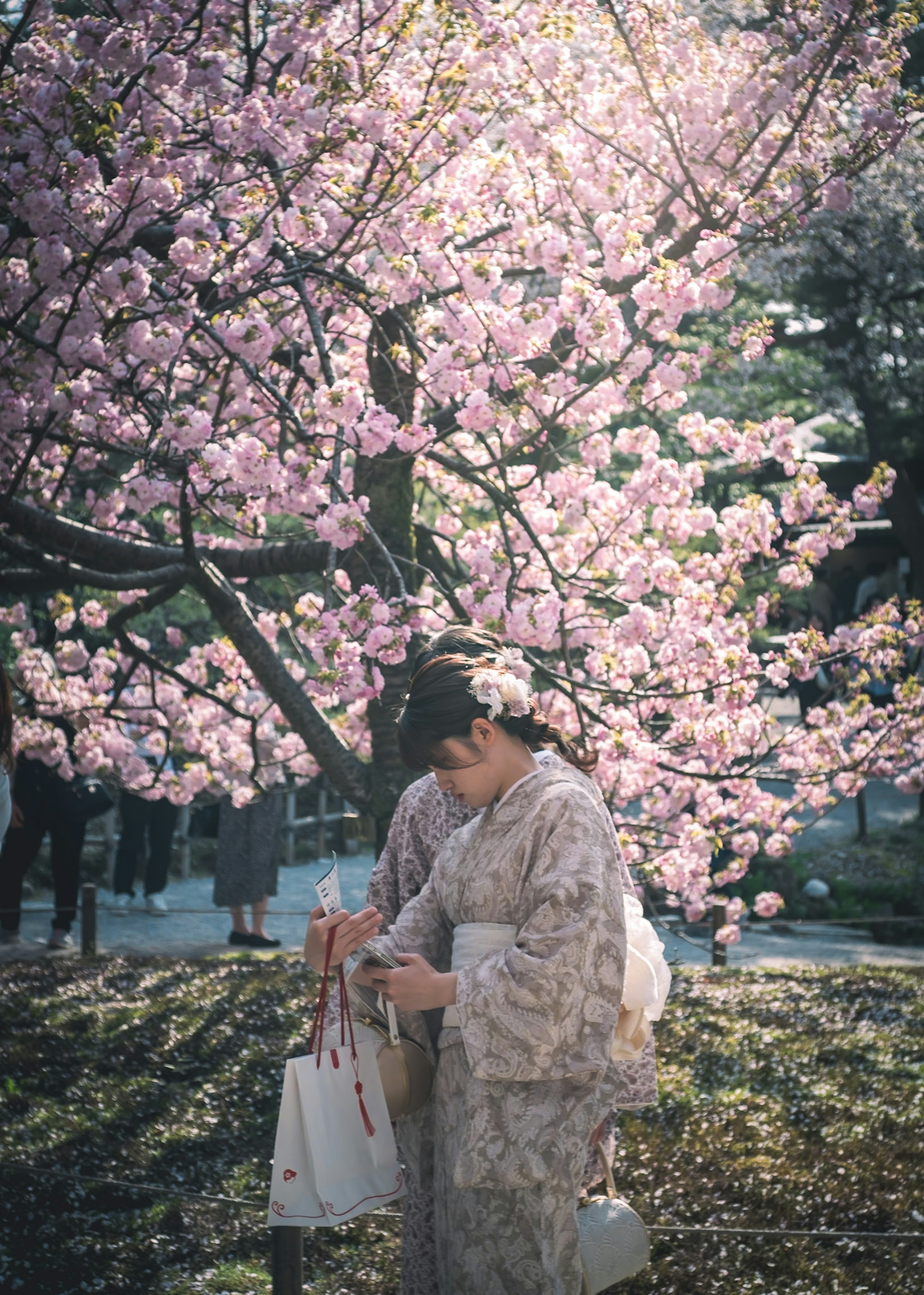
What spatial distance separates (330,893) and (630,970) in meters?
0.60

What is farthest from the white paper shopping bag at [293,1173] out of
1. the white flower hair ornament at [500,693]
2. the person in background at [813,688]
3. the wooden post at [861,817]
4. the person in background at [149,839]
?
the person in background at [813,688]

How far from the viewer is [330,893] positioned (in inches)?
83.7

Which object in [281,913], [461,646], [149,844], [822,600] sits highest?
[822,600]

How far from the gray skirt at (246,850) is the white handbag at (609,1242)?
4.79 m

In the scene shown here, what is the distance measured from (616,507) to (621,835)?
160 cm

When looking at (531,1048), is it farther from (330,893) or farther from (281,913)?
(281,913)

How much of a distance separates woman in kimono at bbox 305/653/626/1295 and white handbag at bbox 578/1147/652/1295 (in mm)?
27

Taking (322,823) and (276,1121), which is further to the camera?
(322,823)

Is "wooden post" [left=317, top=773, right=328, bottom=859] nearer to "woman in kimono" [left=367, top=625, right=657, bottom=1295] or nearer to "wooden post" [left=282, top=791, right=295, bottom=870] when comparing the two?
"wooden post" [left=282, top=791, right=295, bottom=870]

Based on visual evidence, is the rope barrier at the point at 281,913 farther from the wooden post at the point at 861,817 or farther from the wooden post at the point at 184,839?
the wooden post at the point at 861,817

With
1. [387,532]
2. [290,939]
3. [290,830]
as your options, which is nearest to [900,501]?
[290,830]

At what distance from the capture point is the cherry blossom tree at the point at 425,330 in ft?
12.9

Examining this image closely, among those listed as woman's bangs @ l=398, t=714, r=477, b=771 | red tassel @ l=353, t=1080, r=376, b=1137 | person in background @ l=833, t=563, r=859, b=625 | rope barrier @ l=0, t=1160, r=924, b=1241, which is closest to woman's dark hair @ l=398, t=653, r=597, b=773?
woman's bangs @ l=398, t=714, r=477, b=771

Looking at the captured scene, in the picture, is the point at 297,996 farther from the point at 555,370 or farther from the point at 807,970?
the point at 555,370
